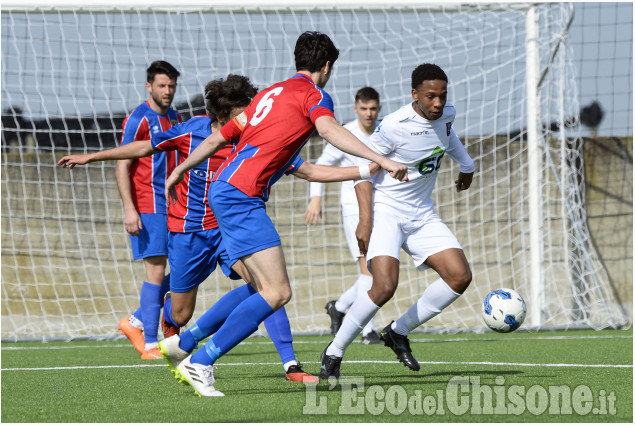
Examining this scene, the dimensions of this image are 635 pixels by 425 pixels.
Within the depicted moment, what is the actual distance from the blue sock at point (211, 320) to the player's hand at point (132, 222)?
95.6 inches

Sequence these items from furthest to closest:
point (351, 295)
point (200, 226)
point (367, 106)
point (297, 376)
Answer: point (351, 295) → point (367, 106) → point (200, 226) → point (297, 376)

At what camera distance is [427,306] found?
19.2ft

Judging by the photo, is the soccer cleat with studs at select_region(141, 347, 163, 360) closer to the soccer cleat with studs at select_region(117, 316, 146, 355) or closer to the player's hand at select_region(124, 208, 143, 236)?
the soccer cleat with studs at select_region(117, 316, 146, 355)

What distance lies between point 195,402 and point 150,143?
187 cm

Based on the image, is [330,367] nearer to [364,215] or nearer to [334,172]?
[364,215]

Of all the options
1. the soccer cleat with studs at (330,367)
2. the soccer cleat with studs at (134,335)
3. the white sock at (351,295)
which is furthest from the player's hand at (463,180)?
the soccer cleat with studs at (134,335)

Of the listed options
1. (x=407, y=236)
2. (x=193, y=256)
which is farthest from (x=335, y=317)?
(x=407, y=236)

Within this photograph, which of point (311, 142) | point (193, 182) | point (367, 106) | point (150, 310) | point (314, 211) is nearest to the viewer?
point (193, 182)

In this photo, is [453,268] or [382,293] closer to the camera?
[382,293]

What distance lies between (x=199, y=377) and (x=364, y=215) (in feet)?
5.68

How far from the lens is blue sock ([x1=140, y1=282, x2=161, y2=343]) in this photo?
746cm

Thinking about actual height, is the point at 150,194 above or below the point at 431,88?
below

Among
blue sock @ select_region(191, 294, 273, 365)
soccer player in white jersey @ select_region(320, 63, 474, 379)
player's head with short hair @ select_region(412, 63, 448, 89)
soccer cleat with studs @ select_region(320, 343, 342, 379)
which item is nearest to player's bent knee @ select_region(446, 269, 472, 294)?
soccer player in white jersey @ select_region(320, 63, 474, 379)

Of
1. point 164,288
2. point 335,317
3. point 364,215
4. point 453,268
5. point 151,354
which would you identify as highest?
point 364,215
